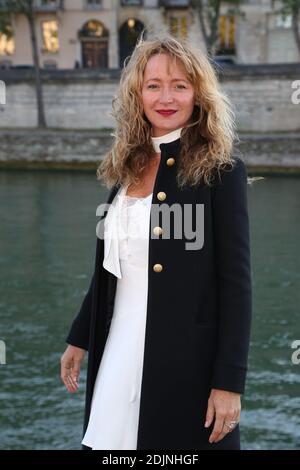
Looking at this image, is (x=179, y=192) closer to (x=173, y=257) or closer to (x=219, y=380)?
(x=173, y=257)

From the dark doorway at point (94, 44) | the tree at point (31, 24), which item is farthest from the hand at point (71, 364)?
the dark doorway at point (94, 44)

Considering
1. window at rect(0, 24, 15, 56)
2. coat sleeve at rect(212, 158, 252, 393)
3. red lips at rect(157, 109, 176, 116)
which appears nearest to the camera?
coat sleeve at rect(212, 158, 252, 393)

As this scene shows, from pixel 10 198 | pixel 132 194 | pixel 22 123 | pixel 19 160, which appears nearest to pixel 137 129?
pixel 132 194

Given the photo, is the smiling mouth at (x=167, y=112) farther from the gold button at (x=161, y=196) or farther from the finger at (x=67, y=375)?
the finger at (x=67, y=375)

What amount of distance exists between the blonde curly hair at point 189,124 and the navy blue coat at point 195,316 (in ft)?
0.11

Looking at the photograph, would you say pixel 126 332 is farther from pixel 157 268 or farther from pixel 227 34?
pixel 227 34

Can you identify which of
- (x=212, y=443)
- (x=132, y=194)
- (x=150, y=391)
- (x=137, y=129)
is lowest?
(x=212, y=443)

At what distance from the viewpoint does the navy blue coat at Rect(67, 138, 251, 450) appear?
1.71 meters

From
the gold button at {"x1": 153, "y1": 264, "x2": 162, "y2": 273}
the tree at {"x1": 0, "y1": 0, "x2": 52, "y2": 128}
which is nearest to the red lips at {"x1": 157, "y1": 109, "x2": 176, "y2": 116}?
the gold button at {"x1": 153, "y1": 264, "x2": 162, "y2": 273}

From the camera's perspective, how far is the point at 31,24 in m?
22.0

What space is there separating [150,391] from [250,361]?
4.11m

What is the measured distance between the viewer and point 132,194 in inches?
75.3

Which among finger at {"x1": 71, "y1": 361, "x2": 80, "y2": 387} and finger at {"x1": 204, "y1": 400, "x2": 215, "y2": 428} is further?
finger at {"x1": 71, "y1": 361, "x2": 80, "y2": 387}

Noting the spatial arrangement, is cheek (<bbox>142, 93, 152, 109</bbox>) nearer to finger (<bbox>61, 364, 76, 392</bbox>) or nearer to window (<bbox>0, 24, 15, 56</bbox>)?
finger (<bbox>61, 364, 76, 392</bbox>)
